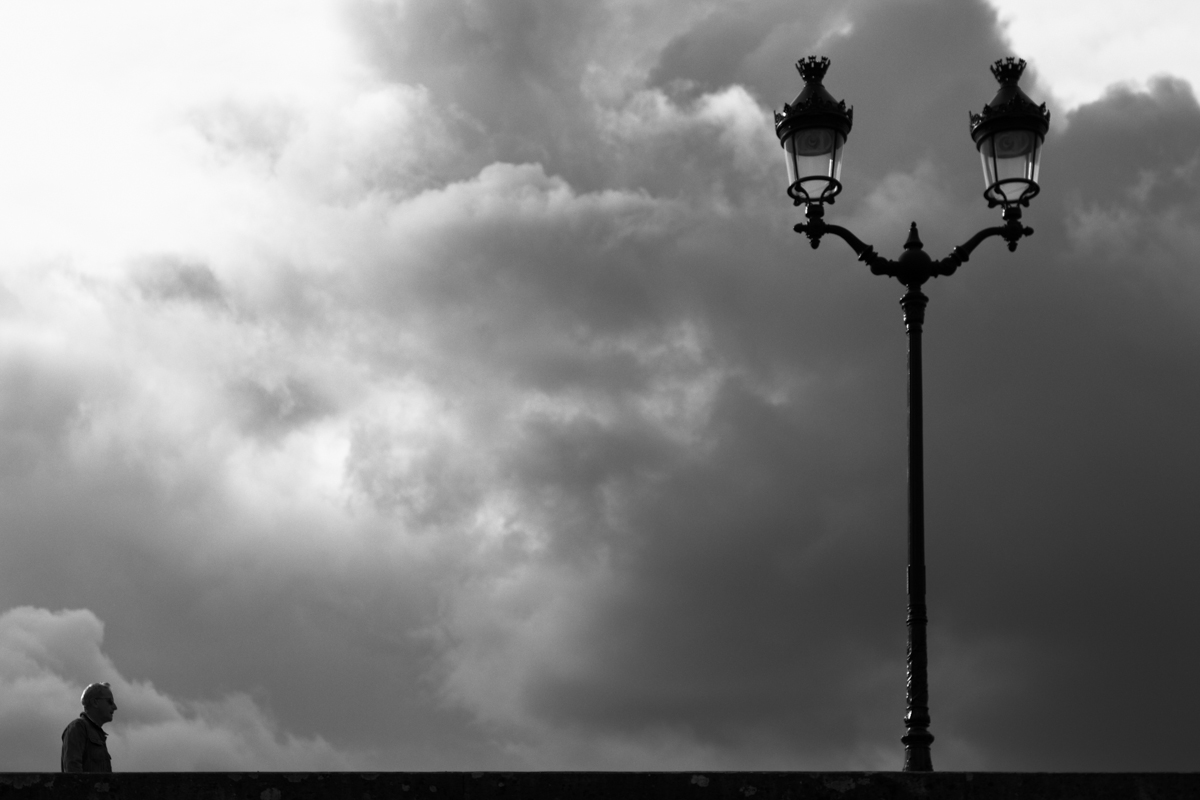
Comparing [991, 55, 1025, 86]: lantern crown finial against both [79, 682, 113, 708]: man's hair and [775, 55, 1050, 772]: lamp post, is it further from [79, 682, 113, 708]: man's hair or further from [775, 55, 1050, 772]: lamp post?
[79, 682, 113, 708]: man's hair

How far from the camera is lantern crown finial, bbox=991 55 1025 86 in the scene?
1373cm

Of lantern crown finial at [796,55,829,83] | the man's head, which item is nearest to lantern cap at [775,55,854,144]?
lantern crown finial at [796,55,829,83]

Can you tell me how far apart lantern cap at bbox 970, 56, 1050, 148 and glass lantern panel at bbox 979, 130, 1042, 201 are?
6cm

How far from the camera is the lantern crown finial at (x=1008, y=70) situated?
1373 cm

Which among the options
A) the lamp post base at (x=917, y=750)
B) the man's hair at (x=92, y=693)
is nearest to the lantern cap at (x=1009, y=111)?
the lamp post base at (x=917, y=750)

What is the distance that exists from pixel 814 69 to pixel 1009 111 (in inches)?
64.1

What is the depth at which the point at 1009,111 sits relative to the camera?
44.3 ft

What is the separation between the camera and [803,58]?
1377 centimetres

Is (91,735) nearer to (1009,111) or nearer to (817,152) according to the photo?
(817,152)
